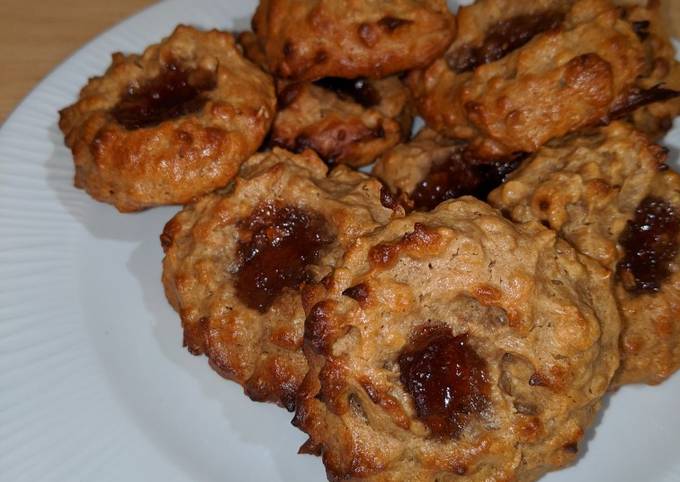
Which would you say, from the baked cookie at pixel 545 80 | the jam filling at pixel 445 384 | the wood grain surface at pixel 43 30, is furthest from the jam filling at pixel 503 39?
the wood grain surface at pixel 43 30

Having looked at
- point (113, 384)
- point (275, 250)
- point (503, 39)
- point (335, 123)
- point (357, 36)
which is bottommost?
point (113, 384)

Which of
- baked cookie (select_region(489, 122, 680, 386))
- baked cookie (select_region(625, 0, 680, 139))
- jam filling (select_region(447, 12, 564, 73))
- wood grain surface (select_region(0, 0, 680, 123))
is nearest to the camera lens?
baked cookie (select_region(489, 122, 680, 386))

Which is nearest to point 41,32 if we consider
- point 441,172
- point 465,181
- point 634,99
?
point 441,172

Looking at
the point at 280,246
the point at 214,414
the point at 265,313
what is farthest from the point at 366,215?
the point at 214,414

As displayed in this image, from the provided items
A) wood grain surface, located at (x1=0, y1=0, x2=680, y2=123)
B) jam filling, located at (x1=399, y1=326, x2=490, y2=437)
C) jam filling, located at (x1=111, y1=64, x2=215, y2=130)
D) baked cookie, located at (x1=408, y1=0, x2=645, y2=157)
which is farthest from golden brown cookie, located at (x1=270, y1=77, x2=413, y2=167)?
wood grain surface, located at (x1=0, y1=0, x2=680, y2=123)

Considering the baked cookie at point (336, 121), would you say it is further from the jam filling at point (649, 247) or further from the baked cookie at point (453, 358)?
the jam filling at point (649, 247)

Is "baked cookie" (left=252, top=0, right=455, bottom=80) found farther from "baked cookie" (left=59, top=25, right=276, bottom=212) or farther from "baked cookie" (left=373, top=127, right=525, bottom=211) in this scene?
"baked cookie" (left=373, top=127, right=525, bottom=211)

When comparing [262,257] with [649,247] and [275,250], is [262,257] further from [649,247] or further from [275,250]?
[649,247]
